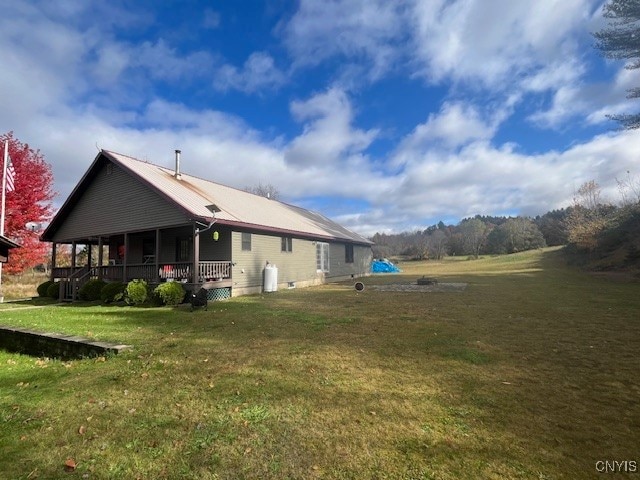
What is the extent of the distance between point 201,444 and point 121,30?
14592 mm

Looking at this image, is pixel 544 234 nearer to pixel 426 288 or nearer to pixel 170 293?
pixel 426 288

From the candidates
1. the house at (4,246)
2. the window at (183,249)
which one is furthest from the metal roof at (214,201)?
the house at (4,246)

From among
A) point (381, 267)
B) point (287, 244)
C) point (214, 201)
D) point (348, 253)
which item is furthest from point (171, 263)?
point (381, 267)

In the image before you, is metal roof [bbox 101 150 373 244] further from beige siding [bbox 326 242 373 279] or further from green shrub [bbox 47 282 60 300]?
green shrub [bbox 47 282 60 300]

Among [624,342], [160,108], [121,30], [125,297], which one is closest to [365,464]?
[624,342]

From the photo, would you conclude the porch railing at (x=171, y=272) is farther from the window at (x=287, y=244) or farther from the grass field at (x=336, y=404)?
the grass field at (x=336, y=404)

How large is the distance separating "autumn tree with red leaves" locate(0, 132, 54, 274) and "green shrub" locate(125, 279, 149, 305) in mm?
11700

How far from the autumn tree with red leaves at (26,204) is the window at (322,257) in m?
16.3

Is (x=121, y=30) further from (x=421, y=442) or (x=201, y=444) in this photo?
(x=421, y=442)

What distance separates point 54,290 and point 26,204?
6883 millimetres

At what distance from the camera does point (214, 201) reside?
1573cm

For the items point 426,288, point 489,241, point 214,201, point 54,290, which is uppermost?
point 214,201

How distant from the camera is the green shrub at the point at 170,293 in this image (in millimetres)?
11914

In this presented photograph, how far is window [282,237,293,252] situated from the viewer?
17.4m
